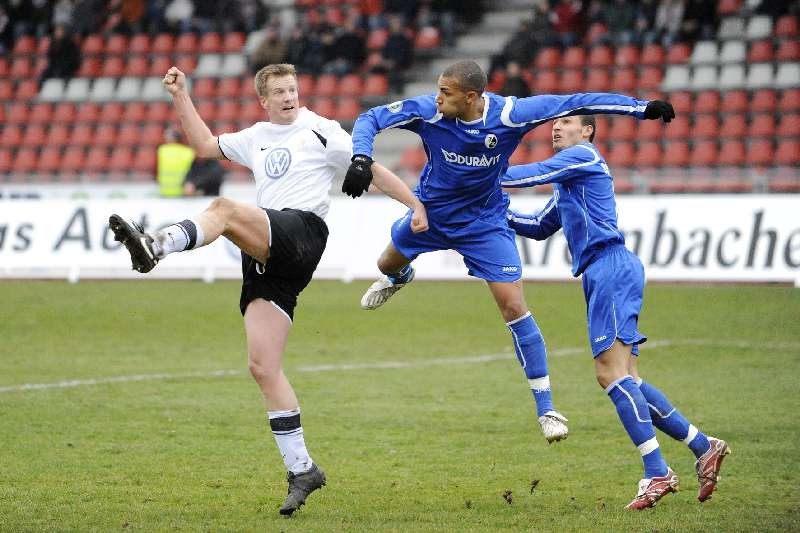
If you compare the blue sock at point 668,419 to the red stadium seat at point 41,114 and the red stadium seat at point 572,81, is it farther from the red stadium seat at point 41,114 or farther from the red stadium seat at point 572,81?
Result: the red stadium seat at point 41,114

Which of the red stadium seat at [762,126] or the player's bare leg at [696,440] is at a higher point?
the player's bare leg at [696,440]

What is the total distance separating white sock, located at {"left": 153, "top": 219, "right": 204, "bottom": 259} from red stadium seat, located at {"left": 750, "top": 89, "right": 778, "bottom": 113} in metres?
19.0

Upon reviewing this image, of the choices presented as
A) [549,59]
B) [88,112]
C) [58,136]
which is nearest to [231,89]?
[88,112]

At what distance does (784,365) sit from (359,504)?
21.7 feet

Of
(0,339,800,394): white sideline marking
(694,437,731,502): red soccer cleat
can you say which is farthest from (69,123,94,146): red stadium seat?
(694,437,731,502): red soccer cleat

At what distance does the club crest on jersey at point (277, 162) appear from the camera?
7242 mm

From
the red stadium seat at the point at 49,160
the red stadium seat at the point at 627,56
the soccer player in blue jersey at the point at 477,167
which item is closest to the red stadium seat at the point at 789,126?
the red stadium seat at the point at 627,56

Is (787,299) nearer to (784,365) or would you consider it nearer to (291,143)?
(784,365)

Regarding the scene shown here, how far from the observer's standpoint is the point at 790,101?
23453mm

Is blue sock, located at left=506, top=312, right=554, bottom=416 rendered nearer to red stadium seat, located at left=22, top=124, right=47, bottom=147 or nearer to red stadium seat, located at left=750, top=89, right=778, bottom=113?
red stadium seat, located at left=750, top=89, right=778, bottom=113

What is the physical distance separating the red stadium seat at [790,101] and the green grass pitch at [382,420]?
6990 mm

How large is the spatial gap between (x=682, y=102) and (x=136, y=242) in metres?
19.4

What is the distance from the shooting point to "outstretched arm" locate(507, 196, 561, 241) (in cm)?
796

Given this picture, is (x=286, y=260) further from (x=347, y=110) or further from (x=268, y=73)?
(x=347, y=110)
